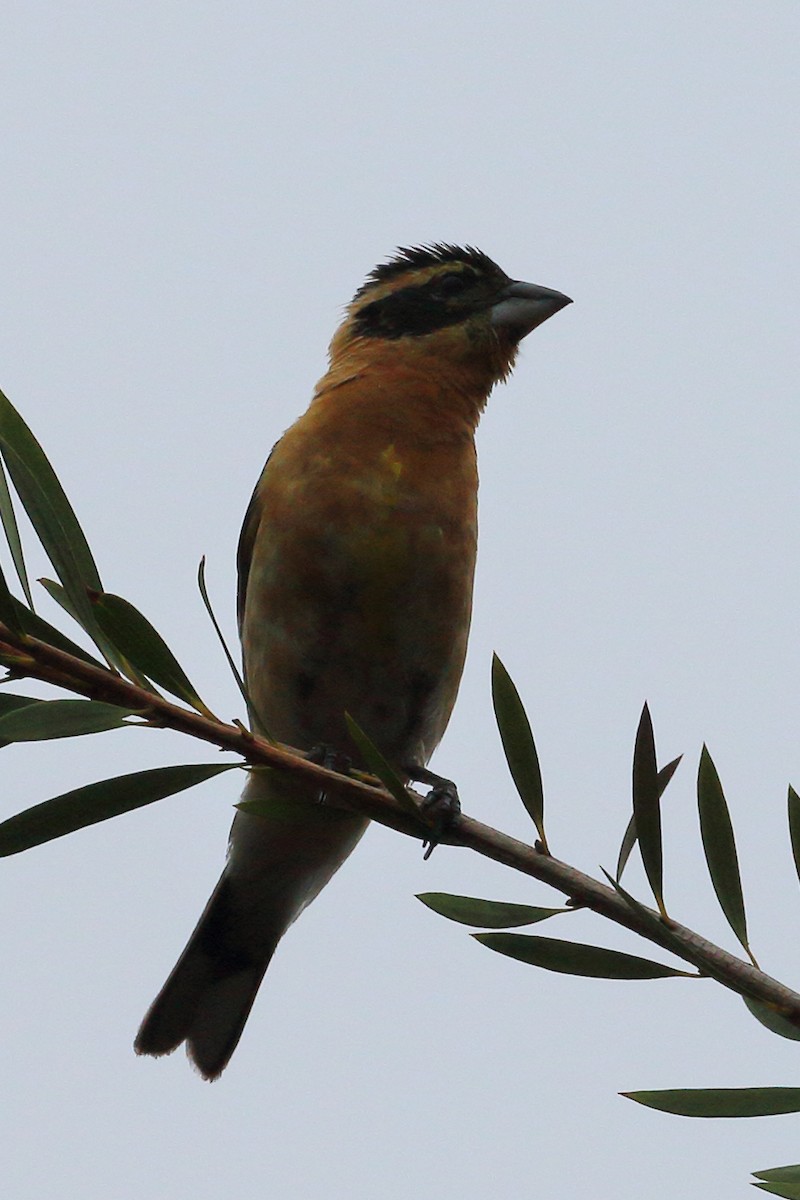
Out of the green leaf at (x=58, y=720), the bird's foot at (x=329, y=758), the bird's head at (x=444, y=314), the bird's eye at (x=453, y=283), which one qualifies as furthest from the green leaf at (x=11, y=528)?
the bird's eye at (x=453, y=283)

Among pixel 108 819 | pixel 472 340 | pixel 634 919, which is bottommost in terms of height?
pixel 108 819

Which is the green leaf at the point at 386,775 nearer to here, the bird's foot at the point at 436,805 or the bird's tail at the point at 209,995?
the bird's foot at the point at 436,805

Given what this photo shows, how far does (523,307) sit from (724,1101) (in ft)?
17.5

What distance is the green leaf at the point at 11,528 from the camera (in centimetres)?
239

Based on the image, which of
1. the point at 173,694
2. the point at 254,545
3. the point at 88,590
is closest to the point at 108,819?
the point at 173,694

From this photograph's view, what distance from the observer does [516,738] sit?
2.47 meters

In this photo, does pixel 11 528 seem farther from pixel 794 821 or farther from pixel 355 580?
pixel 355 580

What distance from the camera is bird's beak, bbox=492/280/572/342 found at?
6922 millimetres

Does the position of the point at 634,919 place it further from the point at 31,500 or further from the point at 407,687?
the point at 407,687

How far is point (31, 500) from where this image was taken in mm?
2361

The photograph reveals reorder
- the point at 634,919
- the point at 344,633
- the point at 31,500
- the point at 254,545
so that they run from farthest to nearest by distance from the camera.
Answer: the point at 254,545 < the point at 344,633 < the point at 31,500 < the point at 634,919

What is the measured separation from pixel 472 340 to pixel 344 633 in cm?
196

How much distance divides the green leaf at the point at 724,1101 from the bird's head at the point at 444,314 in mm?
4800

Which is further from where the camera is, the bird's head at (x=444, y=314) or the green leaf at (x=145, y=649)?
the bird's head at (x=444, y=314)
